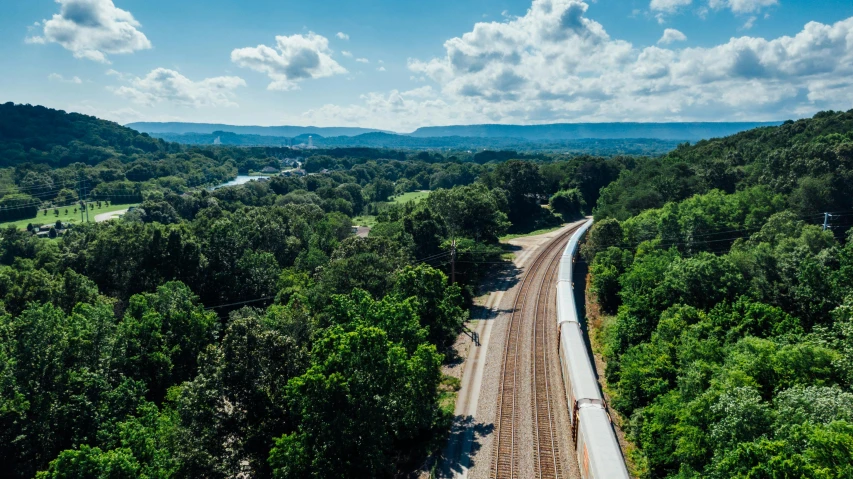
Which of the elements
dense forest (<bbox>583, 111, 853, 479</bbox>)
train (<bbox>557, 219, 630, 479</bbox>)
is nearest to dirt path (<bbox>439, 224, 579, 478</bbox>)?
train (<bbox>557, 219, 630, 479</bbox>)

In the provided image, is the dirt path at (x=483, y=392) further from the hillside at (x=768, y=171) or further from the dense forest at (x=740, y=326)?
the hillside at (x=768, y=171)

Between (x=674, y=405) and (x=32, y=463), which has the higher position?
(x=674, y=405)

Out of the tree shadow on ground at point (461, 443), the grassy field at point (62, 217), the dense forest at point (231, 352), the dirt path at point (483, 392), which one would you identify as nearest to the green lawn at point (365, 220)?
the dense forest at point (231, 352)

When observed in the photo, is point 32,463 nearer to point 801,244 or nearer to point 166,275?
point 166,275

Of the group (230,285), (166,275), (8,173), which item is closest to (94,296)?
(166,275)

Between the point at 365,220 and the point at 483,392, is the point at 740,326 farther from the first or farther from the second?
the point at 365,220

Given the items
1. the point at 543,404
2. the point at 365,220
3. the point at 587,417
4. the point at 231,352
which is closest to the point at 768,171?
the point at 543,404
